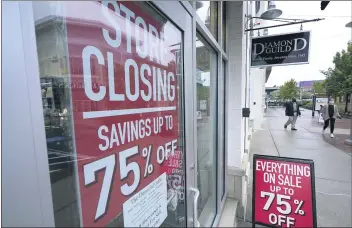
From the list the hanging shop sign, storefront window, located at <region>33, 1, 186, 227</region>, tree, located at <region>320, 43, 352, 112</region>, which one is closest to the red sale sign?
storefront window, located at <region>33, 1, 186, 227</region>

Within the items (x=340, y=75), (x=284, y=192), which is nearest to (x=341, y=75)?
(x=340, y=75)

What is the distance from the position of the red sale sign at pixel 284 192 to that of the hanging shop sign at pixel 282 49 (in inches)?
89.5

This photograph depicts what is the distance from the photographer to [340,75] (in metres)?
21.1

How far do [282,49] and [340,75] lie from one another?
22.7 metres

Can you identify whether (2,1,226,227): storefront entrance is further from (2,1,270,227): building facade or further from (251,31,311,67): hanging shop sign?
(251,31,311,67): hanging shop sign

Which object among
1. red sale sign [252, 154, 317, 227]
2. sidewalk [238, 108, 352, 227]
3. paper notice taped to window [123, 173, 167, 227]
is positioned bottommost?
sidewalk [238, 108, 352, 227]

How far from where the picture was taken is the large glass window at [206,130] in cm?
221

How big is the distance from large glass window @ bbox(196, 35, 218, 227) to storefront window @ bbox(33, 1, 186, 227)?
93 cm

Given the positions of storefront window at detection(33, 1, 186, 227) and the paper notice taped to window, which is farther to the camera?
the paper notice taped to window

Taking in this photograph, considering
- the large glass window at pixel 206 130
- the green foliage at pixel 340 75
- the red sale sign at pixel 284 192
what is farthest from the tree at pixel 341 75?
the large glass window at pixel 206 130

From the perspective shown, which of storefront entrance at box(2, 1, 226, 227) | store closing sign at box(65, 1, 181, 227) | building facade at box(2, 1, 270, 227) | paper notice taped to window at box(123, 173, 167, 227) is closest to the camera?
building facade at box(2, 1, 270, 227)

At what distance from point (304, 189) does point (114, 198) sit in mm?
2196

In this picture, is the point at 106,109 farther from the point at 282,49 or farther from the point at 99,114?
the point at 282,49

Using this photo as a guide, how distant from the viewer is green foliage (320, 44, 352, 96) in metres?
19.5
